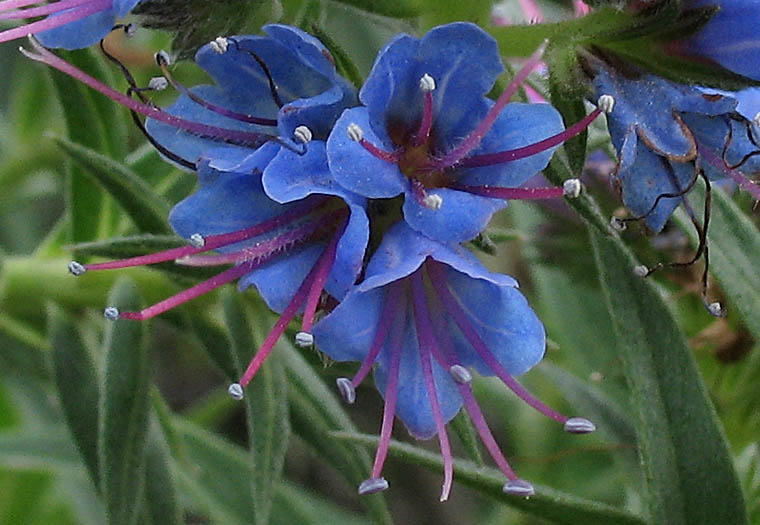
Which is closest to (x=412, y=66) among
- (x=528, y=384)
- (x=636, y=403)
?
(x=636, y=403)

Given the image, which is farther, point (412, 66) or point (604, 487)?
point (604, 487)

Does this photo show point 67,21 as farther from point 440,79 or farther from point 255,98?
point 440,79

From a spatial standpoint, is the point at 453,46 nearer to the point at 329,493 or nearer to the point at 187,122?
the point at 187,122

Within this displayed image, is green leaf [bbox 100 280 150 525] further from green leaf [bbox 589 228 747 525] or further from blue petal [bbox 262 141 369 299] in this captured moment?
green leaf [bbox 589 228 747 525]

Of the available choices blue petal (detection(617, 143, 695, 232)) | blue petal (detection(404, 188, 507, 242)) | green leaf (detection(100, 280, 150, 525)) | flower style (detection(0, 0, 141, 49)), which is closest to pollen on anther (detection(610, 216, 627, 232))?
blue petal (detection(617, 143, 695, 232))

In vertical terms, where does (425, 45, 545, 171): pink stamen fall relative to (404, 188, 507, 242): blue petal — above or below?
above
